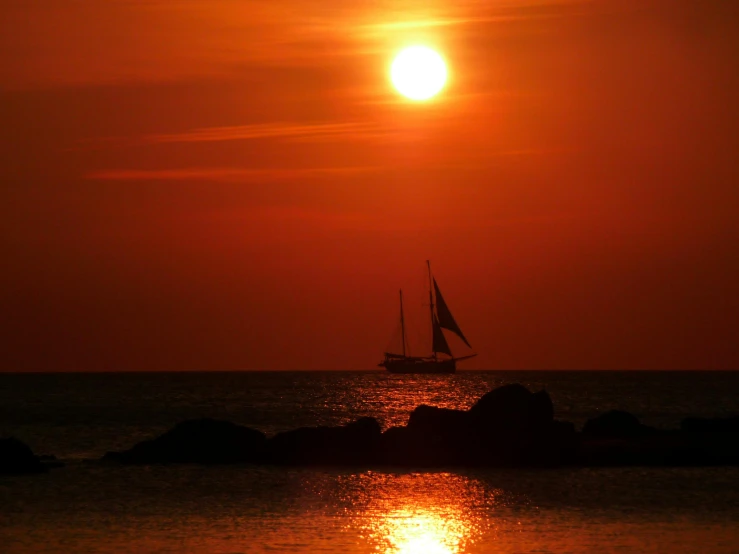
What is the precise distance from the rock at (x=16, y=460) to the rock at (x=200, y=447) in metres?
5.19

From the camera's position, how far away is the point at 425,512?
3812 centimetres

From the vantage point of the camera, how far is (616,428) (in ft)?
206

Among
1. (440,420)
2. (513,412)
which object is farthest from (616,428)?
(440,420)

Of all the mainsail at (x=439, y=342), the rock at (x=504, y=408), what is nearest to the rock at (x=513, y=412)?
the rock at (x=504, y=408)

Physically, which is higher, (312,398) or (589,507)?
(312,398)

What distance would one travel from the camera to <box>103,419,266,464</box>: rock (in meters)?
54.4

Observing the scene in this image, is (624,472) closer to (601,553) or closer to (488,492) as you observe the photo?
(488,492)

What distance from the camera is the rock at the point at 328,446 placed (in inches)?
2151

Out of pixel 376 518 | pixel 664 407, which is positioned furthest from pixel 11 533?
pixel 664 407

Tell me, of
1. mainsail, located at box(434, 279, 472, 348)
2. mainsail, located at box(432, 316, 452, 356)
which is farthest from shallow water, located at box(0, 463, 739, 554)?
mainsail, located at box(432, 316, 452, 356)

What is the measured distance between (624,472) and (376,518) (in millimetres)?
16818

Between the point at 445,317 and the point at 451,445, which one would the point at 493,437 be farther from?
the point at 445,317

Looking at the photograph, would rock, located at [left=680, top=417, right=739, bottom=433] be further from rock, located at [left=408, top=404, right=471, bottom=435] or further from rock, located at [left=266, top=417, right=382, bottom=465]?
rock, located at [left=266, top=417, right=382, bottom=465]

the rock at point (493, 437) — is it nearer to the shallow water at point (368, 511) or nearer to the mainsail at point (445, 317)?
the shallow water at point (368, 511)
